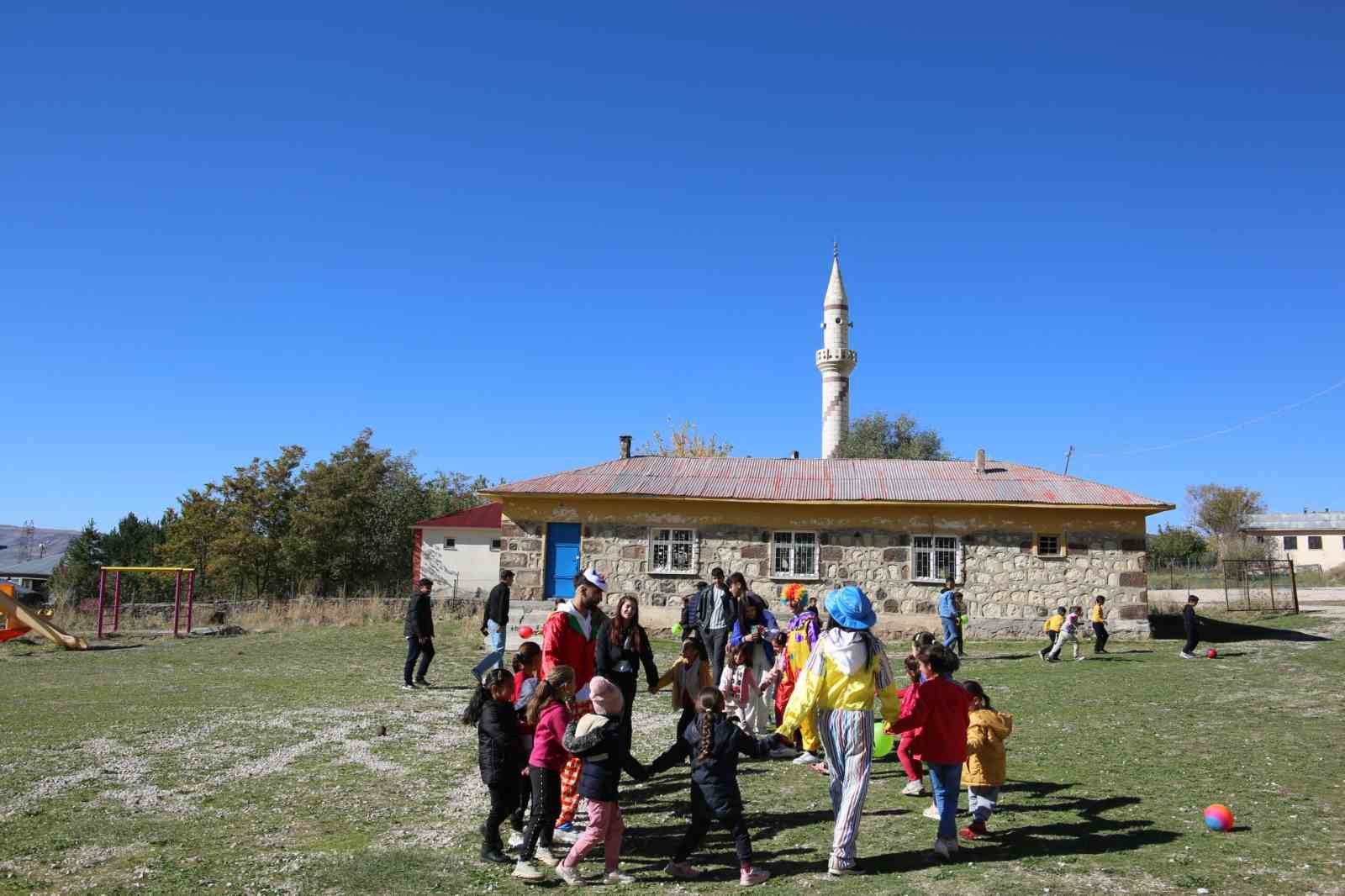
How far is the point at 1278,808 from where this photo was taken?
728cm

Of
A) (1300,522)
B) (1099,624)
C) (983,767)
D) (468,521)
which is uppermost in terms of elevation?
(1300,522)

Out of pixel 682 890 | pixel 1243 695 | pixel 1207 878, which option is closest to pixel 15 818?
pixel 682 890

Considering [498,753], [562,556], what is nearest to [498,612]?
[498,753]

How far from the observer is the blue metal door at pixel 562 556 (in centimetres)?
2380

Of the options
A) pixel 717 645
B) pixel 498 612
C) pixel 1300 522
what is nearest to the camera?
pixel 717 645

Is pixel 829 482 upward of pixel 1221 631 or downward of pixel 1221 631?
upward

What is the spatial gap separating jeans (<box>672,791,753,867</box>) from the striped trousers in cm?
57

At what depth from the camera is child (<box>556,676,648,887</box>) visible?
19.9ft

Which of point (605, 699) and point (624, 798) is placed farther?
point (624, 798)

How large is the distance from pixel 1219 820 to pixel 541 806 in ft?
15.3

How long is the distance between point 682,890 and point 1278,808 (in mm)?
4698

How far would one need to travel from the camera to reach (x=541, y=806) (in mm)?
6379

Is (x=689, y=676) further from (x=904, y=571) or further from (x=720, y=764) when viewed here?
(x=904, y=571)

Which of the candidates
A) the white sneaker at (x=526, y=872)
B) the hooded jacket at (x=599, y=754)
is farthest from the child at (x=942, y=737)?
the white sneaker at (x=526, y=872)
